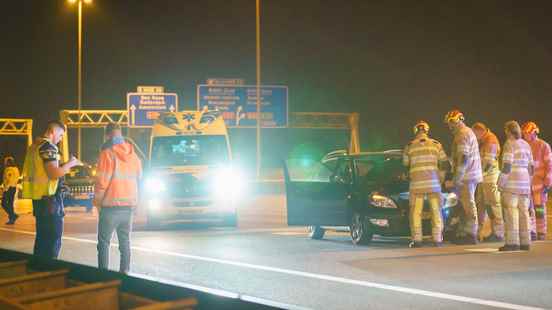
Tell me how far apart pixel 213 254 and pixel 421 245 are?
10.7ft

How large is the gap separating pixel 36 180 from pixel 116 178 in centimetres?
85

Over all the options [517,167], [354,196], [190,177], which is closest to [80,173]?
[190,177]

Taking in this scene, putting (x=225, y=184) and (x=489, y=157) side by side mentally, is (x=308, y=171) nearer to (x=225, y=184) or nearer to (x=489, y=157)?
(x=489, y=157)

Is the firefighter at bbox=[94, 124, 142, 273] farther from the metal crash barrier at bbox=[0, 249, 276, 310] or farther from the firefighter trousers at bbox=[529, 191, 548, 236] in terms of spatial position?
the firefighter trousers at bbox=[529, 191, 548, 236]

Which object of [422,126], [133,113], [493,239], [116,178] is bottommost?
[493,239]

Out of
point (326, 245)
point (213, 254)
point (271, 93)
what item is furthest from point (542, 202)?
point (271, 93)

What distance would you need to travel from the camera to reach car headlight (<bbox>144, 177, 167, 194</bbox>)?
17266 mm

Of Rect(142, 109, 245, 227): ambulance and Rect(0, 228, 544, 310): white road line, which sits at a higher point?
Rect(142, 109, 245, 227): ambulance

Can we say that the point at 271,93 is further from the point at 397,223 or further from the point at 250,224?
the point at 397,223

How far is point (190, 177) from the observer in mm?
17312

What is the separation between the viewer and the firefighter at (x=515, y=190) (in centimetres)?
1205

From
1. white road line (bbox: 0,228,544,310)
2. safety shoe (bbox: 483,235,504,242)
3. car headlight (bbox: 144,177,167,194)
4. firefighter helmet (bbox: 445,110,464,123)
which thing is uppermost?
firefighter helmet (bbox: 445,110,464,123)

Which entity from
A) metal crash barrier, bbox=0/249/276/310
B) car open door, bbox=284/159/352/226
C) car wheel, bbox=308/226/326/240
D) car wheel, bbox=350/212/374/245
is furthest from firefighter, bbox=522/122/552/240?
metal crash barrier, bbox=0/249/276/310

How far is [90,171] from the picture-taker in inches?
1009
